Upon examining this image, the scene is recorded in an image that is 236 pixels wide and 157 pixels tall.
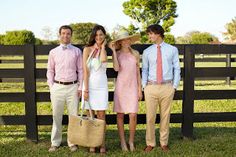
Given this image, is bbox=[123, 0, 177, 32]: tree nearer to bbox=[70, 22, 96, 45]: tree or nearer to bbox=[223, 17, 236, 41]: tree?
bbox=[70, 22, 96, 45]: tree

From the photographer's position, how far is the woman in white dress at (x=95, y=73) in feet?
17.2

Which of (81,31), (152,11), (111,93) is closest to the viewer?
(111,93)

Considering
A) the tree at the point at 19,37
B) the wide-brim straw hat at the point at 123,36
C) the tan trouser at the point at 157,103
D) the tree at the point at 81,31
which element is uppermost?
the tree at the point at 81,31

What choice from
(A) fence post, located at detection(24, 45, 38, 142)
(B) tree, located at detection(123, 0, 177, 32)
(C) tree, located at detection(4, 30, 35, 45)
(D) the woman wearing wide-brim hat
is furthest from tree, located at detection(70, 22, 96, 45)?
(D) the woman wearing wide-brim hat

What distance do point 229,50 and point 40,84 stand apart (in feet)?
27.9

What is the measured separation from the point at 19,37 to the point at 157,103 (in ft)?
174

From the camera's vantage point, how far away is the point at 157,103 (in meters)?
5.55

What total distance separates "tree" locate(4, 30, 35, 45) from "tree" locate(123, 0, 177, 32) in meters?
15.6

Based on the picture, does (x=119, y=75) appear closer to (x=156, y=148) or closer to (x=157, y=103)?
(x=157, y=103)

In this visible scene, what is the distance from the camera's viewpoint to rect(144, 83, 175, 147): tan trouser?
544 cm

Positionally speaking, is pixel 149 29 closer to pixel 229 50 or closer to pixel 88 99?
pixel 88 99

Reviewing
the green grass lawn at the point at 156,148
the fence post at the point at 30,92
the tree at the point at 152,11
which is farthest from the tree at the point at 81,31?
the fence post at the point at 30,92

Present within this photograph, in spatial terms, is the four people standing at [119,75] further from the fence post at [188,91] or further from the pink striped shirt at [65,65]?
the fence post at [188,91]

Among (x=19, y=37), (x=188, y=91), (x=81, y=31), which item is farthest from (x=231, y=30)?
(x=188, y=91)
